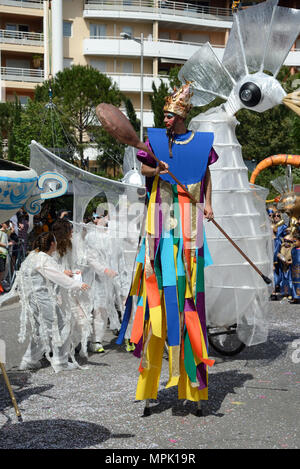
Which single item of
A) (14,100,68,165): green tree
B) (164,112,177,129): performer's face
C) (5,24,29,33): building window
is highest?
(5,24,29,33): building window

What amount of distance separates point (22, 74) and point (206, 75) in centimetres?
3885

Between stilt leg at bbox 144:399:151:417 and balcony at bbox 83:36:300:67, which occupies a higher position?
balcony at bbox 83:36:300:67

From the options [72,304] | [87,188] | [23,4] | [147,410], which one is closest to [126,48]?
[23,4]

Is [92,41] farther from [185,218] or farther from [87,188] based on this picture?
[185,218]

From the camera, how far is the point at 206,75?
22.8 feet

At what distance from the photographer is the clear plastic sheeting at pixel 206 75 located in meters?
6.86

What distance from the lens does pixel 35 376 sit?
18.5 ft

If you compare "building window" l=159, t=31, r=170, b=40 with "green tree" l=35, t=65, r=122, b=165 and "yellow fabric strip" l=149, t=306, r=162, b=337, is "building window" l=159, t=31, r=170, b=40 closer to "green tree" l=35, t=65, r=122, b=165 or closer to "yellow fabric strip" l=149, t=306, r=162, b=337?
"green tree" l=35, t=65, r=122, b=165

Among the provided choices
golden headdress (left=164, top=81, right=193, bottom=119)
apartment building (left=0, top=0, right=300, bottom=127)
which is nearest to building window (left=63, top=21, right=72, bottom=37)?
apartment building (left=0, top=0, right=300, bottom=127)

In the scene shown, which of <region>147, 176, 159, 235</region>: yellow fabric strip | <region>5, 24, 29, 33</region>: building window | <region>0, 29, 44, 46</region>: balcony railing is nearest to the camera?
<region>147, 176, 159, 235</region>: yellow fabric strip

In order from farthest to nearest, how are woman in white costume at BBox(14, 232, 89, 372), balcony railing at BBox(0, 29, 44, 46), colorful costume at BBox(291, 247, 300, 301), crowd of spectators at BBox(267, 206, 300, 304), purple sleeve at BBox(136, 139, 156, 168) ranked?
1. balcony railing at BBox(0, 29, 44, 46)
2. crowd of spectators at BBox(267, 206, 300, 304)
3. colorful costume at BBox(291, 247, 300, 301)
4. woman in white costume at BBox(14, 232, 89, 372)
5. purple sleeve at BBox(136, 139, 156, 168)

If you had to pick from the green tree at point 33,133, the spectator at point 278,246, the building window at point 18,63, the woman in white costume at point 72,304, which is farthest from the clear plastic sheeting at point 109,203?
the building window at point 18,63

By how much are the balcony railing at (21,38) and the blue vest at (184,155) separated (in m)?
41.5

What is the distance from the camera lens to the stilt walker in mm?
4484
